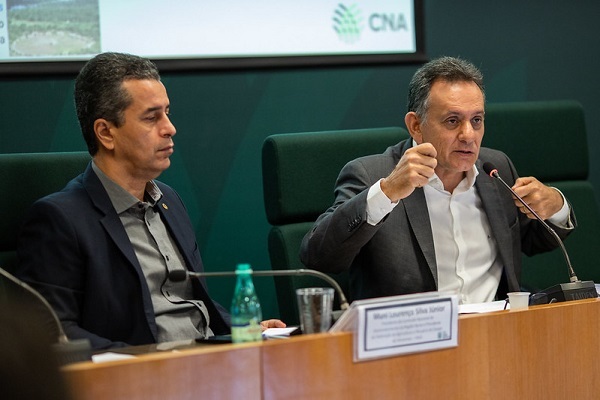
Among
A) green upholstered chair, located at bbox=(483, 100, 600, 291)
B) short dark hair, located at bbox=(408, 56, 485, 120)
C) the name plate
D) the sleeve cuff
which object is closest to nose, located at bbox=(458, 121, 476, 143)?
short dark hair, located at bbox=(408, 56, 485, 120)

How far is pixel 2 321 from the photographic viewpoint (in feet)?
3.37

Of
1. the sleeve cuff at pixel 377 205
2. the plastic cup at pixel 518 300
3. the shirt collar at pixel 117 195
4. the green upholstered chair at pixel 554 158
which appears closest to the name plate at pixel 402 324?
the plastic cup at pixel 518 300

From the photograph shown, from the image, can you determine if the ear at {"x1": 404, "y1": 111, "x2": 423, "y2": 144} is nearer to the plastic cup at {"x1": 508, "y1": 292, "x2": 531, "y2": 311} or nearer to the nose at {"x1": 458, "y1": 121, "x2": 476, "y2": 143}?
the nose at {"x1": 458, "y1": 121, "x2": 476, "y2": 143}

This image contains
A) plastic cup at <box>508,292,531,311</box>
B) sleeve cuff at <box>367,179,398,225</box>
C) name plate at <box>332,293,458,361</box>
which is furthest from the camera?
sleeve cuff at <box>367,179,398,225</box>

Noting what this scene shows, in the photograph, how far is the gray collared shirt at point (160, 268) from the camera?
277 cm

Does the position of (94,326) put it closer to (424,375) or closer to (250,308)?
(250,308)

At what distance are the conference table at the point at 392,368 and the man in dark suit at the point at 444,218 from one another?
0.69 meters

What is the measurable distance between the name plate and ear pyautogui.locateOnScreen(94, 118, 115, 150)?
112 cm

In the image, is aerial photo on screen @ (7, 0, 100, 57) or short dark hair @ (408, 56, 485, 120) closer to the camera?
short dark hair @ (408, 56, 485, 120)

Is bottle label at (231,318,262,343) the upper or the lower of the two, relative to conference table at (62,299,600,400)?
upper

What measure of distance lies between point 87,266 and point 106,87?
0.55 m

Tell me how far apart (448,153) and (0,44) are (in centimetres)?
156

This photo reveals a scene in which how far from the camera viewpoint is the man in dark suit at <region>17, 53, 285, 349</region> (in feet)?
8.61

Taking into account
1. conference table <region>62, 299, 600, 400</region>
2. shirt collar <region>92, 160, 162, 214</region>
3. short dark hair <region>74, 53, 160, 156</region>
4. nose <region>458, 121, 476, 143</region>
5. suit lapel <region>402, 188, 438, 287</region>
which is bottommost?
conference table <region>62, 299, 600, 400</region>
